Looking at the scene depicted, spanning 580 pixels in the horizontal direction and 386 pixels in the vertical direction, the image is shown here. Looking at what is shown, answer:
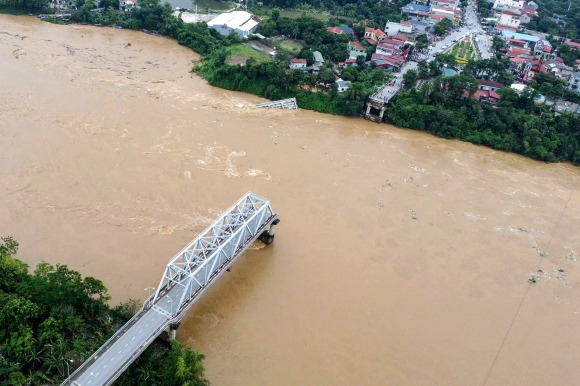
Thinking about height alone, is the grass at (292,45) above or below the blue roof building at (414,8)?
below

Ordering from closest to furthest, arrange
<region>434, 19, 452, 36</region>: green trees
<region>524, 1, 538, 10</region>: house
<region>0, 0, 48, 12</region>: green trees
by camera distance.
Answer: <region>0, 0, 48, 12</region>: green trees, <region>434, 19, 452, 36</region>: green trees, <region>524, 1, 538, 10</region>: house

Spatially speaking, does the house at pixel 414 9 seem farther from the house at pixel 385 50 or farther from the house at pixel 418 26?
the house at pixel 385 50

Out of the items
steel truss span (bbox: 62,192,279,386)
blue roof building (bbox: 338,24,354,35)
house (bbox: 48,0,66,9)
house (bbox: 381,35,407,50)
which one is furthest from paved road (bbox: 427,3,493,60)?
house (bbox: 48,0,66,9)

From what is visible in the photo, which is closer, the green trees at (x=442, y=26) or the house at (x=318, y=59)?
the house at (x=318, y=59)

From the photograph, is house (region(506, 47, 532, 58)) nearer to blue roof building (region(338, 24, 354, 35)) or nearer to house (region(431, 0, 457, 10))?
house (region(431, 0, 457, 10))

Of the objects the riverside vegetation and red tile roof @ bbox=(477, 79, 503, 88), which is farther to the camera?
red tile roof @ bbox=(477, 79, 503, 88)

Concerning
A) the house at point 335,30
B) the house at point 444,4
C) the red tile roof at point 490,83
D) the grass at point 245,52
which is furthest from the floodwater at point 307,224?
the house at point 444,4

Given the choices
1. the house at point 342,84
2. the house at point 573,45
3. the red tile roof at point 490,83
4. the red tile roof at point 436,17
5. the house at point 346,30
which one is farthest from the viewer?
the red tile roof at point 436,17

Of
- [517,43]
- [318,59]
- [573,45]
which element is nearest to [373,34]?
[318,59]
